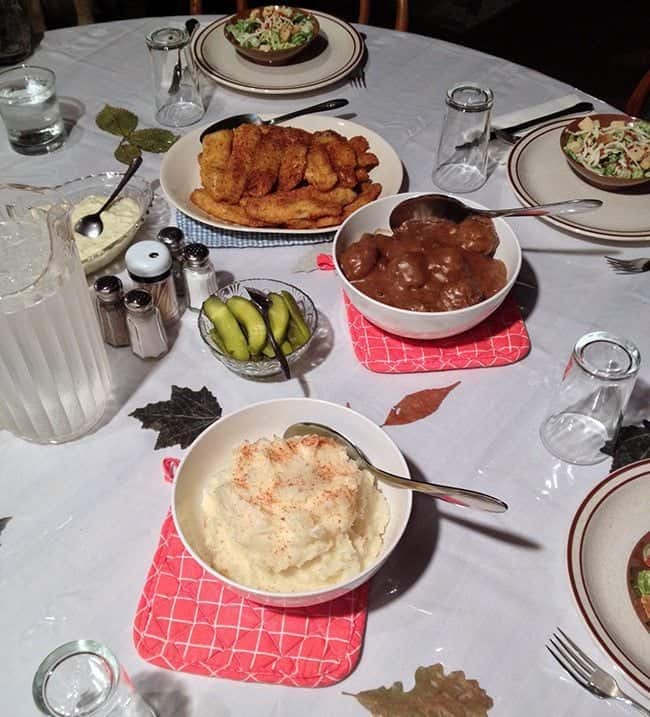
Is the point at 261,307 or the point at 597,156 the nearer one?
the point at 261,307

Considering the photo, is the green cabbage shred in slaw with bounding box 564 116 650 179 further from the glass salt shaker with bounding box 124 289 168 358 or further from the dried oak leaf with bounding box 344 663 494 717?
the dried oak leaf with bounding box 344 663 494 717

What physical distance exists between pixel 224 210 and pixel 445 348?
1.75ft

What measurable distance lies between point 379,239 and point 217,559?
2.13ft

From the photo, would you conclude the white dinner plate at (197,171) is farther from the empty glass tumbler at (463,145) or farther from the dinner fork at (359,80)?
the dinner fork at (359,80)

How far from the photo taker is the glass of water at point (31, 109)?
5.40 ft

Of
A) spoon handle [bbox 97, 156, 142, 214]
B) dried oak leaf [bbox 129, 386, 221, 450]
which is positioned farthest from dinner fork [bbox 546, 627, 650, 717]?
spoon handle [bbox 97, 156, 142, 214]

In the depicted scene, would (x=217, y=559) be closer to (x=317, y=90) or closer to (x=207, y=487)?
(x=207, y=487)

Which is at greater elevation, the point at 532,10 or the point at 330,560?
the point at 330,560

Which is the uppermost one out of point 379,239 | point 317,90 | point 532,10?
point 379,239

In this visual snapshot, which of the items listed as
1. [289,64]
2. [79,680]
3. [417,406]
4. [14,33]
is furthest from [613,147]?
[14,33]

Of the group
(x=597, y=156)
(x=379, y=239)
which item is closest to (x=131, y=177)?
(x=379, y=239)

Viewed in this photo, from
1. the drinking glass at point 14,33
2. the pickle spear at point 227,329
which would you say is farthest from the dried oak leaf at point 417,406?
the drinking glass at point 14,33

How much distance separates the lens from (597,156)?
1.54 metres

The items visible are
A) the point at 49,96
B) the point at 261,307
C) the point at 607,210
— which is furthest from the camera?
the point at 49,96
